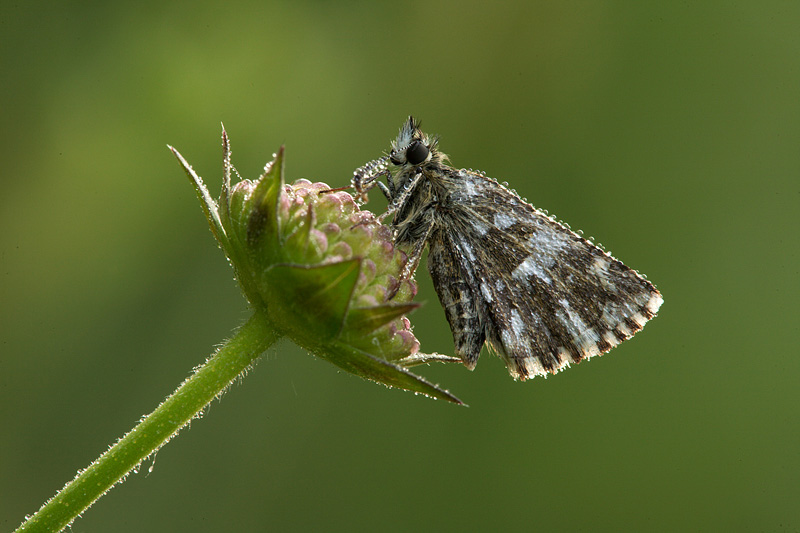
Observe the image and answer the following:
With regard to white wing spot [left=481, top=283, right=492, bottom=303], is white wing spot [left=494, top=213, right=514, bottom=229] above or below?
above

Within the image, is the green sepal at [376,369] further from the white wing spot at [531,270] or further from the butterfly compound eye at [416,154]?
the butterfly compound eye at [416,154]

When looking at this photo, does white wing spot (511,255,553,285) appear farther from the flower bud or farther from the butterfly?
the flower bud

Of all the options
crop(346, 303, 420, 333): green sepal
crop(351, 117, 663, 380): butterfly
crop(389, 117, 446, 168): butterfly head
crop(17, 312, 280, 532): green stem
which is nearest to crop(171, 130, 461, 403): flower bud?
crop(346, 303, 420, 333): green sepal

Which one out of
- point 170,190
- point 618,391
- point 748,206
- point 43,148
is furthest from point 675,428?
point 43,148

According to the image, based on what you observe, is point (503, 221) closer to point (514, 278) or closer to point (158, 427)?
point (514, 278)

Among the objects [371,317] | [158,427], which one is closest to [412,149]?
[371,317]

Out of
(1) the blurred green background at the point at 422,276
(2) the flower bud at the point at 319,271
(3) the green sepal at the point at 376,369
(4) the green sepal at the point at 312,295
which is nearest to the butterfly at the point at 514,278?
(2) the flower bud at the point at 319,271

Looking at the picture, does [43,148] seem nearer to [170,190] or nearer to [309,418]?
[170,190]
